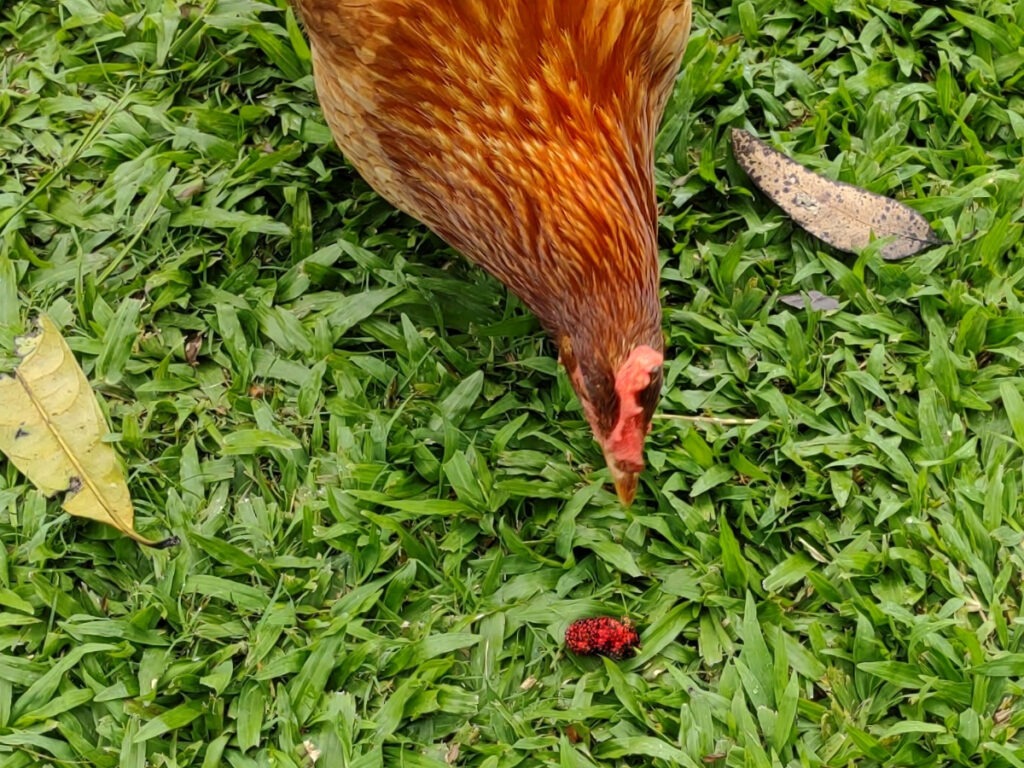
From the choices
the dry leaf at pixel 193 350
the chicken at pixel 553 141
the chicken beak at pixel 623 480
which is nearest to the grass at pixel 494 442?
the dry leaf at pixel 193 350

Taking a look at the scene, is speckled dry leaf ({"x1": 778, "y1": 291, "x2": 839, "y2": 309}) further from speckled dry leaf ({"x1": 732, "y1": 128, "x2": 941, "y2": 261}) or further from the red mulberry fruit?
the red mulberry fruit

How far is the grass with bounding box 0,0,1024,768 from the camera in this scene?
2.33 meters

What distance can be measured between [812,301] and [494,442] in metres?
0.99

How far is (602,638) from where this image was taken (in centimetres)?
235

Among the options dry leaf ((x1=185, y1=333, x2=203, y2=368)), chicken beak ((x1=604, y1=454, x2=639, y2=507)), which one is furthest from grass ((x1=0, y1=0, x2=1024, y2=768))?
chicken beak ((x1=604, y1=454, x2=639, y2=507))

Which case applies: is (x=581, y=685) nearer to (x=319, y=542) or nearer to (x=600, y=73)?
(x=319, y=542)

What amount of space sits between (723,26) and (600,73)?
121 cm

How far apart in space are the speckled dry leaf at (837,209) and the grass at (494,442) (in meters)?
0.06

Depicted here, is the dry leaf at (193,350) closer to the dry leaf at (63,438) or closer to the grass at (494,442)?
the grass at (494,442)

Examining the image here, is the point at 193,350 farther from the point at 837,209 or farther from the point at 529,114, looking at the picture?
the point at 837,209

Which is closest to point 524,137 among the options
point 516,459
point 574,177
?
point 574,177

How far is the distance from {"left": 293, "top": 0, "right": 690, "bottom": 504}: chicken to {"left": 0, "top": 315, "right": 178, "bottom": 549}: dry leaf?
1.13 meters

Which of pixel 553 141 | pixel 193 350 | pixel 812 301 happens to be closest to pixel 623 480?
pixel 553 141

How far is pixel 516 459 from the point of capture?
2.65m
